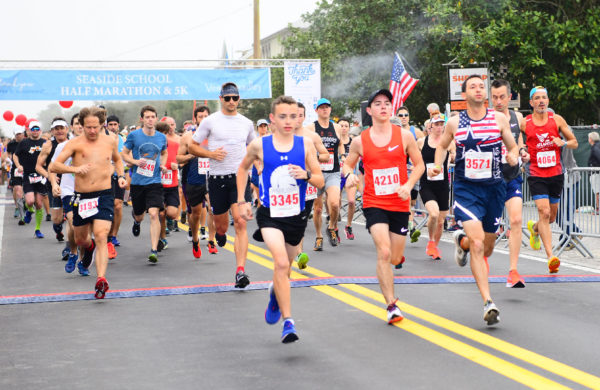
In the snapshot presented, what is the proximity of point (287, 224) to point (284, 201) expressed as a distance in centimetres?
18

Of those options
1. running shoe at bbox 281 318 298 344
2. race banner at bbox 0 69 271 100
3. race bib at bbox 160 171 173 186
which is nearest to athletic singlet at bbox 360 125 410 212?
running shoe at bbox 281 318 298 344

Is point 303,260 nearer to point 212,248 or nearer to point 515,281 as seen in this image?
point 515,281

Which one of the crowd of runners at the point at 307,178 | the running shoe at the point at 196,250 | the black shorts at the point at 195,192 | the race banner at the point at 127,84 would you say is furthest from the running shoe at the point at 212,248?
the race banner at the point at 127,84

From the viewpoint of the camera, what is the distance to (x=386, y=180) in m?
7.04

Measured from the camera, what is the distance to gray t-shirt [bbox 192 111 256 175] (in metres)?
9.50

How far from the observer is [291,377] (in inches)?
207

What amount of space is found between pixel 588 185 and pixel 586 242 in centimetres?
199

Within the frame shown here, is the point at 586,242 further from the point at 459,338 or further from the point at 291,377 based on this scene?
the point at 291,377

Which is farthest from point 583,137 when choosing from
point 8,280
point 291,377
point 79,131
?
point 291,377

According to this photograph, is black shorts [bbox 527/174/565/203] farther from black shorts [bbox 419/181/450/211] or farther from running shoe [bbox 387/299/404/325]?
running shoe [bbox 387/299/404/325]

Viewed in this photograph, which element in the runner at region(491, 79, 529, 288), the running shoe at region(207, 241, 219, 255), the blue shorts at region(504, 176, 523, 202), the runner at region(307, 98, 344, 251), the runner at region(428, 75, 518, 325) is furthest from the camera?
the runner at region(307, 98, 344, 251)

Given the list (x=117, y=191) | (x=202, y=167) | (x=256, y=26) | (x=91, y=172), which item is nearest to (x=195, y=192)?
(x=202, y=167)

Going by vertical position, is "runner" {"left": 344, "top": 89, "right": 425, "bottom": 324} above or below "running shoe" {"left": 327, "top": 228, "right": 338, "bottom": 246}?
above

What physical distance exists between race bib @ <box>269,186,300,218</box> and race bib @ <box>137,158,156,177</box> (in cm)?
524
